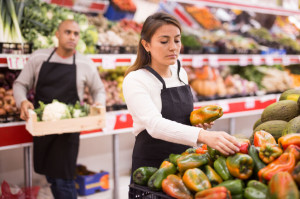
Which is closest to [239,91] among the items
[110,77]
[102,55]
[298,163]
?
[110,77]

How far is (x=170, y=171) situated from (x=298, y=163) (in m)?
0.49

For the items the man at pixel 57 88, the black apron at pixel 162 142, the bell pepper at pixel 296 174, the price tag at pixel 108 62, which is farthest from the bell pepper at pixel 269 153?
the price tag at pixel 108 62

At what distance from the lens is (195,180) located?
1.25m

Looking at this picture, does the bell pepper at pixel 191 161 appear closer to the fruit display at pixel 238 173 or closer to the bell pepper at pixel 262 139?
the fruit display at pixel 238 173

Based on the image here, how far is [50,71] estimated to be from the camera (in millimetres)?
3102

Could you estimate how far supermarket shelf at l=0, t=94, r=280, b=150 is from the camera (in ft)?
10.3

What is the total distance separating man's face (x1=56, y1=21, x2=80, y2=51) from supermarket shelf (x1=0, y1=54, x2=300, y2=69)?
0.41 metres

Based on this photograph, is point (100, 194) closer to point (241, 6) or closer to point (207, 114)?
point (207, 114)

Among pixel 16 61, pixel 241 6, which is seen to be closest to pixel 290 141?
pixel 16 61

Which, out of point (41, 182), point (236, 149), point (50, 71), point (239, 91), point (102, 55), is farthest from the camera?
point (239, 91)

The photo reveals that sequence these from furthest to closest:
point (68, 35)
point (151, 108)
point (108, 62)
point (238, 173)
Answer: point (108, 62) → point (68, 35) → point (151, 108) → point (238, 173)

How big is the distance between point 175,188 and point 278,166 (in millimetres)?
370

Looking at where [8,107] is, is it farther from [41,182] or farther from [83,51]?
[41,182]

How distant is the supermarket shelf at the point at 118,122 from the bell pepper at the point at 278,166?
99.5 inches
